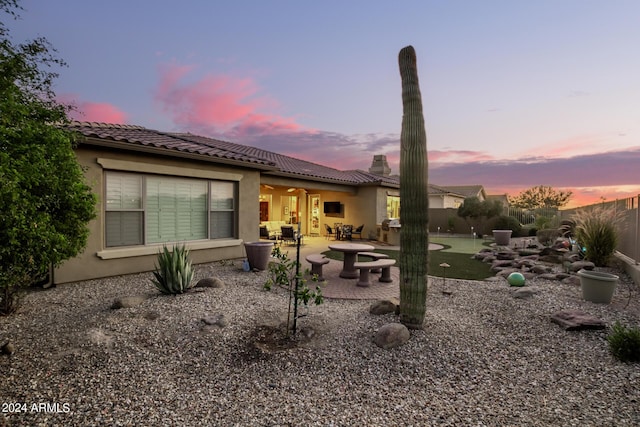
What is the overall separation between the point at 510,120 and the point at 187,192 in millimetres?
12050

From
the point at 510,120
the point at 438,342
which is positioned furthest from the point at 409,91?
the point at 510,120

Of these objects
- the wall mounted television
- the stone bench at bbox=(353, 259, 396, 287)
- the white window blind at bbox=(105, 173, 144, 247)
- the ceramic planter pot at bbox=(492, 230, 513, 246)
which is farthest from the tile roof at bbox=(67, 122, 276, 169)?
the ceramic planter pot at bbox=(492, 230, 513, 246)

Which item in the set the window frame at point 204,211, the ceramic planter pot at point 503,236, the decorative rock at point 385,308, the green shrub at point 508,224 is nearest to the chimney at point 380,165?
the green shrub at point 508,224

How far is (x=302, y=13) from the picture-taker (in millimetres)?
9711

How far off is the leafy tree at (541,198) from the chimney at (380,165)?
1515 inches

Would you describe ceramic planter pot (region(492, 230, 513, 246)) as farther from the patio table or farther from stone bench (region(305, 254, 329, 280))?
stone bench (region(305, 254, 329, 280))

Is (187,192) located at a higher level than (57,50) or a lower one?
lower

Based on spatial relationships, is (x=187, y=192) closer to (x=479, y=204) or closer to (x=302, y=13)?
(x=302, y=13)

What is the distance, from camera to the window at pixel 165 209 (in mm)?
7781

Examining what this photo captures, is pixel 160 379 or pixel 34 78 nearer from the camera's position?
pixel 160 379

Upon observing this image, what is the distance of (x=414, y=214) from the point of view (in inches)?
170

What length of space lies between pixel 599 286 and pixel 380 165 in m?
18.6

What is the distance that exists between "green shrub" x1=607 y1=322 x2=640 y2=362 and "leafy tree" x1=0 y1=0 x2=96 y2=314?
259 inches

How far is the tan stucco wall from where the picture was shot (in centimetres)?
717
